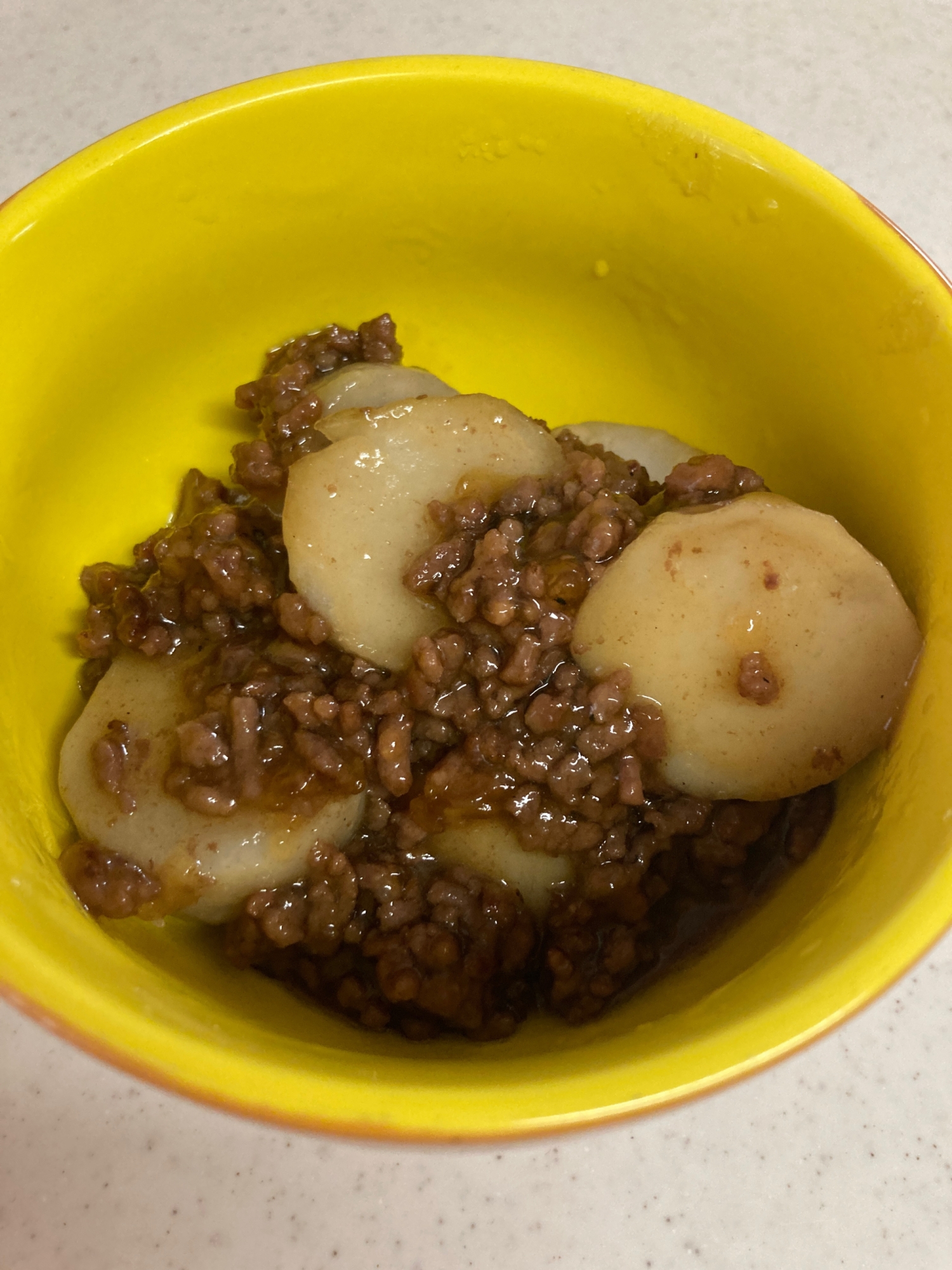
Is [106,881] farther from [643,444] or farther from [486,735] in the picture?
[643,444]

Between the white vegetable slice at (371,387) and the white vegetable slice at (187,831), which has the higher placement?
the white vegetable slice at (371,387)

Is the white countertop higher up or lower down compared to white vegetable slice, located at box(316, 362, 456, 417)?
lower down

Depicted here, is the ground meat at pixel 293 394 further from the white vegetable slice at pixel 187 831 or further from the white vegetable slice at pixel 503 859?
the white vegetable slice at pixel 503 859

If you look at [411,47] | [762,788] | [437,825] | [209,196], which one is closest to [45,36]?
[411,47]

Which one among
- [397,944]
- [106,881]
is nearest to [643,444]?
[397,944]

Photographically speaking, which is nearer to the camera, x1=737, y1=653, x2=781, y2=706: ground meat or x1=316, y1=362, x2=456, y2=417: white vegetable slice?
x1=737, y1=653, x2=781, y2=706: ground meat

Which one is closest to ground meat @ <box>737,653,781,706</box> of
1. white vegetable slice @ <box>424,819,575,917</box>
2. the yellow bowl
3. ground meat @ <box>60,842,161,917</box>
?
the yellow bowl

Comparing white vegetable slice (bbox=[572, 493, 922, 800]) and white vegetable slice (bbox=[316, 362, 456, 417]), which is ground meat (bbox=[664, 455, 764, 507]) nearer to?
white vegetable slice (bbox=[572, 493, 922, 800])

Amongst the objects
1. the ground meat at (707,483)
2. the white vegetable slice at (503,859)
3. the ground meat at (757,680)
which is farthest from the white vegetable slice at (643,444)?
the white vegetable slice at (503,859)
